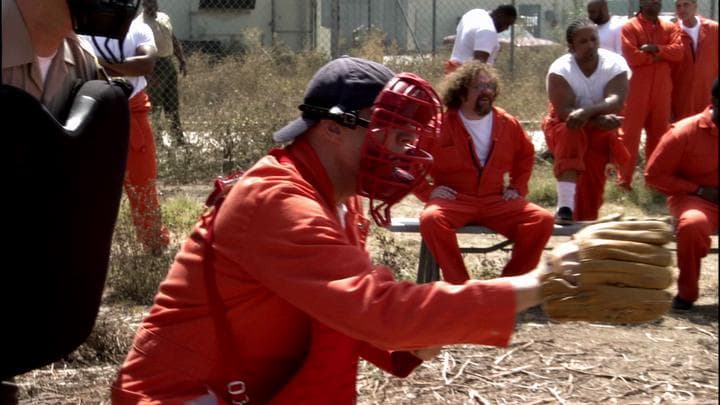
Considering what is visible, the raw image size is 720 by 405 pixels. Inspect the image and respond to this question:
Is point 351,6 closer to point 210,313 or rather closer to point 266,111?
point 266,111

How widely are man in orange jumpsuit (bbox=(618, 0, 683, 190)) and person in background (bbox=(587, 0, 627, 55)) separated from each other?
94 mm

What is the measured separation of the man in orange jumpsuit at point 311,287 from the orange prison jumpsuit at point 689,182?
149 inches

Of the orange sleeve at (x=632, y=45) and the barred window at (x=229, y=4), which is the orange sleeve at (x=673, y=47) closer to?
the orange sleeve at (x=632, y=45)

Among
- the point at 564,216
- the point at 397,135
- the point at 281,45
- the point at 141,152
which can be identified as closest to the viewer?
the point at 397,135

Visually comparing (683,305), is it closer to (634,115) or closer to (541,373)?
(541,373)

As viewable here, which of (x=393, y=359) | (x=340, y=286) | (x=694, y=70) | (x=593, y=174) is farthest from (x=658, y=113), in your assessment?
(x=340, y=286)

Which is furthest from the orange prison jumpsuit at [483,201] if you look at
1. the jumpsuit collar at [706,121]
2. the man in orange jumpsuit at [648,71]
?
the man in orange jumpsuit at [648,71]

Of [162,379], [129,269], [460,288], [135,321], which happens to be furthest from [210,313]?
[129,269]

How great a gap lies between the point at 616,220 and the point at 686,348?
3.06 meters

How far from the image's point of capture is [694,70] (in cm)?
1004

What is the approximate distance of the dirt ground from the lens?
174 inches

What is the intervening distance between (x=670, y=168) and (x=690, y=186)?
0.51 ft

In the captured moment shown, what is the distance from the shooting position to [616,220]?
95.6 inches

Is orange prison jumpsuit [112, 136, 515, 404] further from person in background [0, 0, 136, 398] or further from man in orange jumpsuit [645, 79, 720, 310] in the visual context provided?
man in orange jumpsuit [645, 79, 720, 310]
